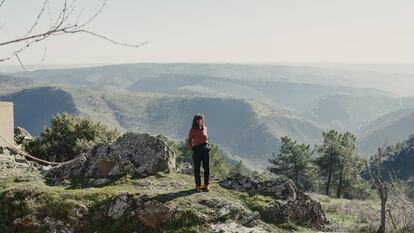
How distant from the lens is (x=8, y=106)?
27.0m

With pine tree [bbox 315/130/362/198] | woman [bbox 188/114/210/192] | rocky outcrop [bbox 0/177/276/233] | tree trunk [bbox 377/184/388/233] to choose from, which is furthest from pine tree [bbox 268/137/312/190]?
rocky outcrop [bbox 0/177/276/233]

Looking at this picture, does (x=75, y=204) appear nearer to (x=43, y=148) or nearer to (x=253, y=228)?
(x=253, y=228)

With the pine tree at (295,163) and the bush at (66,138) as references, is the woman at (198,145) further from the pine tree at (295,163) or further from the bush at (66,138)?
the pine tree at (295,163)

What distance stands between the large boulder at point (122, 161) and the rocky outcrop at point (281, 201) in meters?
2.31

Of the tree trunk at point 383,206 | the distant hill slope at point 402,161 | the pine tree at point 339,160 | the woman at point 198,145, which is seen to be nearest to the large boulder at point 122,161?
the woman at point 198,145

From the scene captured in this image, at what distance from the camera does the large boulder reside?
1648cm

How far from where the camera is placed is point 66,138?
3972 cm

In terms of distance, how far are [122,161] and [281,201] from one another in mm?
5379

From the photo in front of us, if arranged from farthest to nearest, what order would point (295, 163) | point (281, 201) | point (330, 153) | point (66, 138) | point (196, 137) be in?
point (295, 163)
point (330, 153)
point (66, 138)
point (196, 137)
point (281, 201)

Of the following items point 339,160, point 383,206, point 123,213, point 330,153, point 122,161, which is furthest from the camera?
point 330,153

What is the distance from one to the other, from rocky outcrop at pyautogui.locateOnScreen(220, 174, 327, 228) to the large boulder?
2309 mm

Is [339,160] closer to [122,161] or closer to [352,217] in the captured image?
[352,217]

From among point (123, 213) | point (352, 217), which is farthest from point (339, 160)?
point (123, 213)

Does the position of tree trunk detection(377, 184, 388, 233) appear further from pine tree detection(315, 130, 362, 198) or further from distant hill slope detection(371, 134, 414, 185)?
distant hill slope detection(371, 134, 414, 185)
